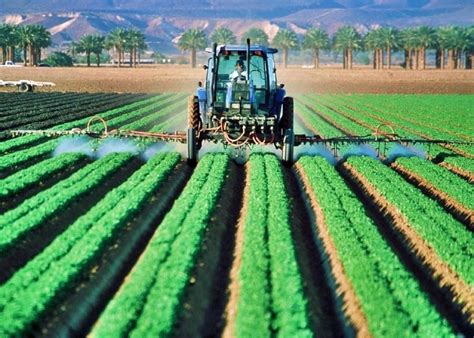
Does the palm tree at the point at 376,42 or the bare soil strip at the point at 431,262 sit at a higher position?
the palm tree at the point at 376,42

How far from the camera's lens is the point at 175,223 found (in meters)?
11.4

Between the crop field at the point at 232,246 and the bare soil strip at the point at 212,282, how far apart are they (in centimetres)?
2

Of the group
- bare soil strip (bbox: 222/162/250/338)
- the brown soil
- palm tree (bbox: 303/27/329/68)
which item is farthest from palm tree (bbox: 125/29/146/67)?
bare soil strip (bbox: 222/162/250/338)

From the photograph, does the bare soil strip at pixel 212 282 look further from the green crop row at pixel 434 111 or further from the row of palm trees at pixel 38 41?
the row of palm trees at pixel 38 41

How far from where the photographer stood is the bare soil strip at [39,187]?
1319 cm

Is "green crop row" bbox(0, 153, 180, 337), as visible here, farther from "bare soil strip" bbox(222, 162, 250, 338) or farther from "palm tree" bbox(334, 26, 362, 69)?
"palm tree" bbox(334, 26, 362, 69)

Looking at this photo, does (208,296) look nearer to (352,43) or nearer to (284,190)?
(284,190)

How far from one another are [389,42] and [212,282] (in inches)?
4061

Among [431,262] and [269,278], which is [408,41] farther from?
[269,278]

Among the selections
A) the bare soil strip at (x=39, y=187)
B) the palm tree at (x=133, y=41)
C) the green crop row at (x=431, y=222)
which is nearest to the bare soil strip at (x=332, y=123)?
the green crop row at (x=431, y=222)

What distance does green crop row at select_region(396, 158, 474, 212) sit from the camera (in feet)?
46.5

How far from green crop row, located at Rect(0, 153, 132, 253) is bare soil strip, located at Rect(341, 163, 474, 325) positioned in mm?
5611

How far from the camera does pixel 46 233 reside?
11.2 meters

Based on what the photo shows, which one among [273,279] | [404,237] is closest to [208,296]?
[273,279]
